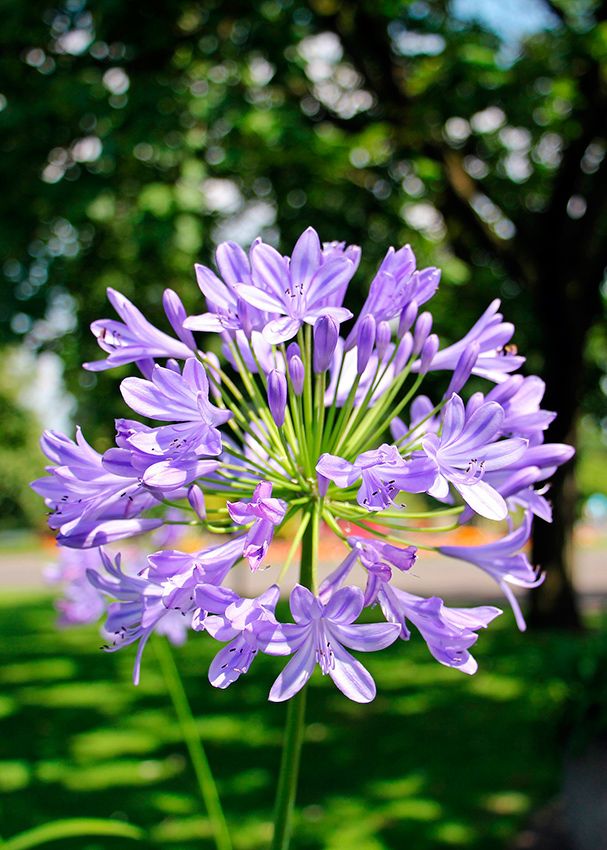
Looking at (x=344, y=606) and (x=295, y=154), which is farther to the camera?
(x=295, y=154)

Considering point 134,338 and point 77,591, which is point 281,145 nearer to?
point 77,591

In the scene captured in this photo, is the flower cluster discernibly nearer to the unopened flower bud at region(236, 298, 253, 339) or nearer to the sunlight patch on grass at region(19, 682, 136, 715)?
the unopened flower bud at region(236, 298, 253, 339)

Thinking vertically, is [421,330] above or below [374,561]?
above

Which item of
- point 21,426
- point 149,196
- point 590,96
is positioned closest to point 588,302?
point 590,96

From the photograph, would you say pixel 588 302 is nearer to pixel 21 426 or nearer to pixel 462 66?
pixel 462 66

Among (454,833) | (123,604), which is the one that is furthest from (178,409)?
(454,833)

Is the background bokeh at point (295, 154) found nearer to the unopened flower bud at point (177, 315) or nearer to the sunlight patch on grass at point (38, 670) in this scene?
the sunlight patch on grass at point (38, 670)

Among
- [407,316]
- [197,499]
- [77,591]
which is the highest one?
[407,316]

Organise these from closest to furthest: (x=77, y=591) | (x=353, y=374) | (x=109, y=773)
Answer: (x=353, y=374) < (x=77, y=591) < (x=109, y=773)
